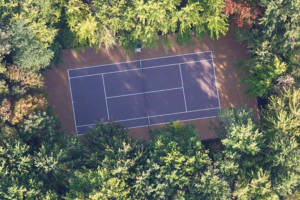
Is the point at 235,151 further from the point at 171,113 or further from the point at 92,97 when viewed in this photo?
the point at 92,97

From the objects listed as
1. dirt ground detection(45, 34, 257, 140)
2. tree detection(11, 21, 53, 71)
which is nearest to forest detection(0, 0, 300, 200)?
tree detection(11, 21, 53, 71)

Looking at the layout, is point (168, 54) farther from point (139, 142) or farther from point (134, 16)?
point (139, 142)

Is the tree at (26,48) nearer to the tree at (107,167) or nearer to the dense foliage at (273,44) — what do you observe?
the tree at (107,167)

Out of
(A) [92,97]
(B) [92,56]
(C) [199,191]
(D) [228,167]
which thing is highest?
(B) [92,56]

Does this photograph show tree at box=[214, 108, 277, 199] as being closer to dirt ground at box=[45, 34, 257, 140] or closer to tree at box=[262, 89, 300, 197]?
tree at box=[262, 89, 300, 197]

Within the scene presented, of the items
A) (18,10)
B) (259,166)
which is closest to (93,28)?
(18,10)

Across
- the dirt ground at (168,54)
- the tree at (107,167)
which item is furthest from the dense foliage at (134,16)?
the tree at (107,167)

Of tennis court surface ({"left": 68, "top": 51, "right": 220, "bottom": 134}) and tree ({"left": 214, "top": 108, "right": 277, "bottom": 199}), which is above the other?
tennis court surface ({"left": 68, "top": 51, "right": 220, "bottom": 134})
